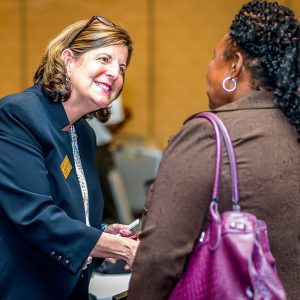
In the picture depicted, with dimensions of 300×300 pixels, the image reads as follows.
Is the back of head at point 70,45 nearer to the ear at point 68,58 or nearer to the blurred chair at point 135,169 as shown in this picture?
the ear at point 68,58

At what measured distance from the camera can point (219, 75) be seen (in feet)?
5.85

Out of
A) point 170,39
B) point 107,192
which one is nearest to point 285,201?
point 107,192

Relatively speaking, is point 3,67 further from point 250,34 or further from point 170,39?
point 250,34

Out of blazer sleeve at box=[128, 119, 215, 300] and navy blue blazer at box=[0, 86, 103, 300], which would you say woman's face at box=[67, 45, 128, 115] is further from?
blazer sleeve at box=[128, 119, 215, 300]

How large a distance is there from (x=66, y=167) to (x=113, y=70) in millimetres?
377

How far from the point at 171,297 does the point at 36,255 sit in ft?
1.93

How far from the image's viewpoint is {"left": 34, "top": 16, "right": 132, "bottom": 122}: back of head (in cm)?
220

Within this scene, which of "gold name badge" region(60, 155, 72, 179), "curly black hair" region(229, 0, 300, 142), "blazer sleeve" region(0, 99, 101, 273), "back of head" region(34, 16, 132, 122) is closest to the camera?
"curly black hair" region(229, 0, 300, 142)

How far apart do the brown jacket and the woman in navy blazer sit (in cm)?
35

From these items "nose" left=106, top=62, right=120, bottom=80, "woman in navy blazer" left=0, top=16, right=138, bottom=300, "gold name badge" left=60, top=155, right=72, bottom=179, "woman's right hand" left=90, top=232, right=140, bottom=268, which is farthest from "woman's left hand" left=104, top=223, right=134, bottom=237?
"nose" left=106, top=62, right=120, bottom=80

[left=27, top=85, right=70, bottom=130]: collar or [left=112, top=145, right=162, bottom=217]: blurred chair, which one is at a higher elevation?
[left=27, top=85, right=70, bottom=130]: collar

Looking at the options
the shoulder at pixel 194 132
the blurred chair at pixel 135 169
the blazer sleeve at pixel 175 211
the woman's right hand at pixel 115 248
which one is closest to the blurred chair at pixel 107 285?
the woman's right hand at pixel 115 248

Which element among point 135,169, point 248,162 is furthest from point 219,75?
point 135,169

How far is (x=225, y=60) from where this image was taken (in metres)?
1.77
